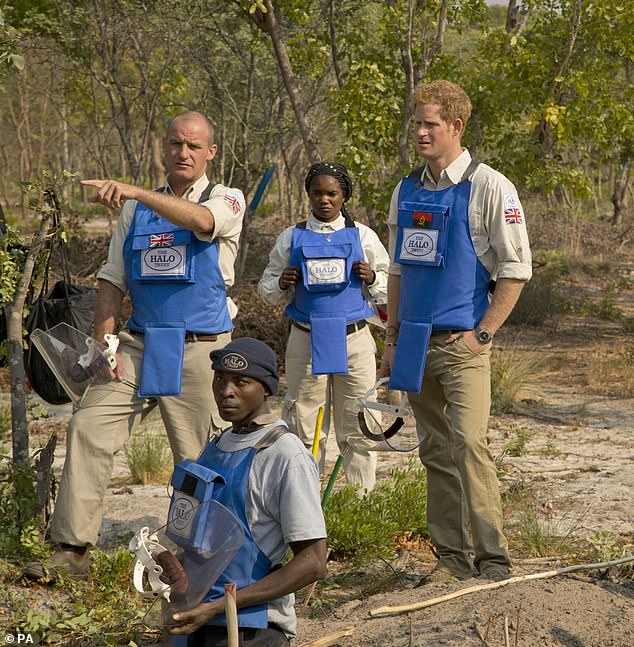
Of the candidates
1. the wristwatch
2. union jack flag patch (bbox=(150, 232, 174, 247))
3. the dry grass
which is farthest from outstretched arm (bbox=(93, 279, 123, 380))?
the dry grass

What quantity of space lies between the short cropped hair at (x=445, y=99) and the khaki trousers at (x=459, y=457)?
93cm

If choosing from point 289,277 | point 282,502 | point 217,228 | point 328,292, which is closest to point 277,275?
point 289,277

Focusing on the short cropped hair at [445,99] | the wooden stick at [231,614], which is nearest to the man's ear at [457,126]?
the short cropped hair at [445,99]

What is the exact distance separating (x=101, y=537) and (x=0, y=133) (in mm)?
34246

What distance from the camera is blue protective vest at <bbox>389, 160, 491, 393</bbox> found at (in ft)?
15.0

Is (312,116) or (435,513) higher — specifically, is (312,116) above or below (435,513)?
above

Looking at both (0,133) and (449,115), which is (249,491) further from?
(0,133)

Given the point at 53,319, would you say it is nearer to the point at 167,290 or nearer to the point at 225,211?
the point at 167,290

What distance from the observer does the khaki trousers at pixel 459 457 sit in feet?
14.9

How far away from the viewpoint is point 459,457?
4539 millimetres

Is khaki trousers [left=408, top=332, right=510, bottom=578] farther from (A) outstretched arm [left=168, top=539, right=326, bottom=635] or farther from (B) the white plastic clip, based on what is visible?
(B) the white plastic clip

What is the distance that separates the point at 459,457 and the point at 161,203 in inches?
63.9

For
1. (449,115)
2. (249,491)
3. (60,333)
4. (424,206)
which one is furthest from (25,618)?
(449,115)

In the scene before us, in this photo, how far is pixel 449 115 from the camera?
14.9 ft
